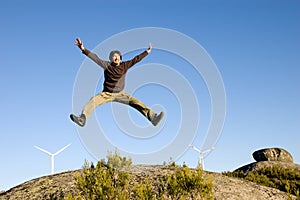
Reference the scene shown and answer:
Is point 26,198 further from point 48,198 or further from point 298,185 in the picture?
point 298,185

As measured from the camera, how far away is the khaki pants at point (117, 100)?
14398 millimetres

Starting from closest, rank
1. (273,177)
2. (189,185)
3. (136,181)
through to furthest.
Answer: (189,185)
(136,181)
(273,177)

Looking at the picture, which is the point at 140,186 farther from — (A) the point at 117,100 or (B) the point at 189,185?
(A) the point at 117,100

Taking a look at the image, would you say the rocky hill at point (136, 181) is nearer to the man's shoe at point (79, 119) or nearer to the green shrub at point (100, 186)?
the green shrub at point (100, 186)

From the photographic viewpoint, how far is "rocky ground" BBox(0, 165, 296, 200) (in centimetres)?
1576

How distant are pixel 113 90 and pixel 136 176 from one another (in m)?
3.70

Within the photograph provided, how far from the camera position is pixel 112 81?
1485 centimetres

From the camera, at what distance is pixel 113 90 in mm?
14719

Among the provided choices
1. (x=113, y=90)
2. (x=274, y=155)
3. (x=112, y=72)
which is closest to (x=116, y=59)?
(x=112, y=72)

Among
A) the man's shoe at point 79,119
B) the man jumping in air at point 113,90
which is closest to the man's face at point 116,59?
Answer: the man jumping in air at point 113,90

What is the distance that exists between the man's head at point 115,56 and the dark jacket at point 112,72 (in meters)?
0.13

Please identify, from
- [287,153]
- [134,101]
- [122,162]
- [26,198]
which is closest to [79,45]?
[134,101]

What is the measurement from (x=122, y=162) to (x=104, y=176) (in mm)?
3950

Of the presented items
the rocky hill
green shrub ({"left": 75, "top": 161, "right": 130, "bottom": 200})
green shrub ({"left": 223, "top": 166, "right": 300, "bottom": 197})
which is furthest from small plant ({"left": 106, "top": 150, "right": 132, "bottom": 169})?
green shrub ({"left": 223, "top": 166, "right": 300, "bottom": 197})
